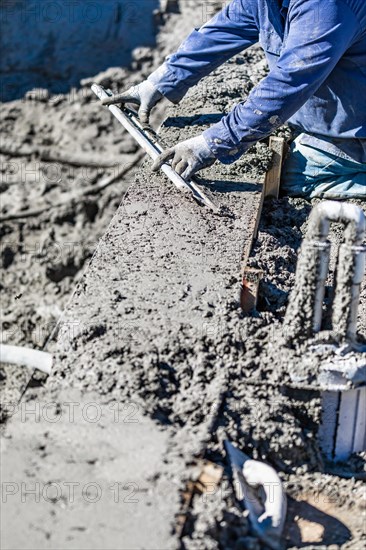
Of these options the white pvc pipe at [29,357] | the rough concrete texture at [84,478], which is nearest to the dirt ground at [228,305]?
the rough concrete texture at [84,478]

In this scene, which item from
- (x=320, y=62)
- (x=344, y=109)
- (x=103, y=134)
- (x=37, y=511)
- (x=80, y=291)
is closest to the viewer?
(x=37, y=511)

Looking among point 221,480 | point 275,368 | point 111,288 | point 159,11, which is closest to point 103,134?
point 159,11

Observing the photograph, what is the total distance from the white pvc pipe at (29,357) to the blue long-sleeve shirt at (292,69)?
1.37 meters

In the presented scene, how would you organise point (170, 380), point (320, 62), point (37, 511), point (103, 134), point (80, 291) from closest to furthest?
point (37, 511), point (170, 380), point (80, 291), point (320, 62), point (103, 134)

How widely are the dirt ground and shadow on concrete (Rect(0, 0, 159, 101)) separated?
0.71 feet

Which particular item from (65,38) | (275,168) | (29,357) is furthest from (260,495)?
(65,38)

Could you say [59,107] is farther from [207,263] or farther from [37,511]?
[37,511]

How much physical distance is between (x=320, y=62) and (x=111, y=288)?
1.42 meters

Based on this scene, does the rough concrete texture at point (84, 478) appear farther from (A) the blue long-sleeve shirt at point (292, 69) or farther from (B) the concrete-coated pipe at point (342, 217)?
(A) the blue long-sleeve shirt at point (292, 69)

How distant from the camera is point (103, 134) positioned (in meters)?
7.53

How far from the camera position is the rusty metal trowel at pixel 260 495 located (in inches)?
116

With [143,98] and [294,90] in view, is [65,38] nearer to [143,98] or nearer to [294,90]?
[143,98]

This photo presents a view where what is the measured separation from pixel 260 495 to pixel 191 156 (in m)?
1.94

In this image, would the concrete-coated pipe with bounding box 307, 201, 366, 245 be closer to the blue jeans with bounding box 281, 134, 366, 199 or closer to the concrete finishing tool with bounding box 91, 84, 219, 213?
the concrete finishing tool with bounding box 91, 84, 219, 213
